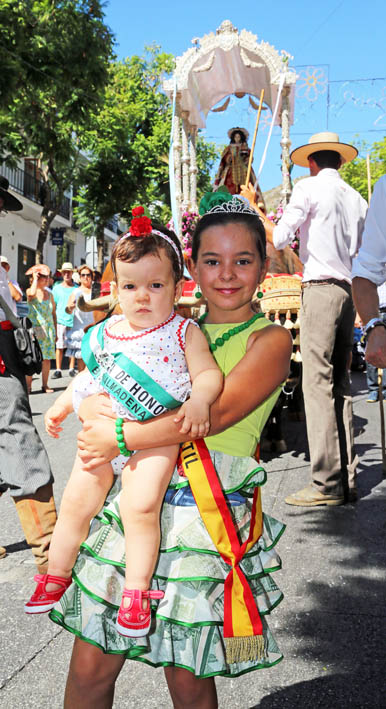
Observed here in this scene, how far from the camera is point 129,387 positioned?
1688mm

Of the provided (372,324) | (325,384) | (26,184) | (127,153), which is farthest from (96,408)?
(26,184)

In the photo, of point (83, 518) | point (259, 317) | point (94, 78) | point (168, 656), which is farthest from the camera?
point (94, 78)

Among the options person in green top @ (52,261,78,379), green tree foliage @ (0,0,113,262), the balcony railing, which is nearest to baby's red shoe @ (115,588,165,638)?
green tree foliage @ (0,0,113,262)

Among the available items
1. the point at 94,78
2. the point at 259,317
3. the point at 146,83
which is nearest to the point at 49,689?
the point at 259,317

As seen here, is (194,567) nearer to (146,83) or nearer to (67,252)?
(146,83)

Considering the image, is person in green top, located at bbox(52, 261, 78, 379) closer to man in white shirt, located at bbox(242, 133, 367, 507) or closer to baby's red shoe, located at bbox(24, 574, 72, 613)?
man in white shirt, located at bbox(242, 133, 367, 507)

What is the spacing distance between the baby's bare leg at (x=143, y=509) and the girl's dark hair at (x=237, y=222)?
2.21ft

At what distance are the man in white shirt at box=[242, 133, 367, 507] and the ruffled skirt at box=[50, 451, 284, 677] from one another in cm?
295

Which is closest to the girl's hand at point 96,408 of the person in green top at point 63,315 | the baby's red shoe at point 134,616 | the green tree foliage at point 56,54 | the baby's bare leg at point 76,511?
the baby's bare leg at point 76,511

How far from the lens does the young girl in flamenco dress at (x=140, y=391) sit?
1.62m

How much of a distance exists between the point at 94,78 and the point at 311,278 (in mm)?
8963

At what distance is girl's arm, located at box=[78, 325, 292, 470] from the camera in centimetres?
164

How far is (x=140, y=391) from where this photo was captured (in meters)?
1.68

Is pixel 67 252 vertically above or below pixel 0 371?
above
